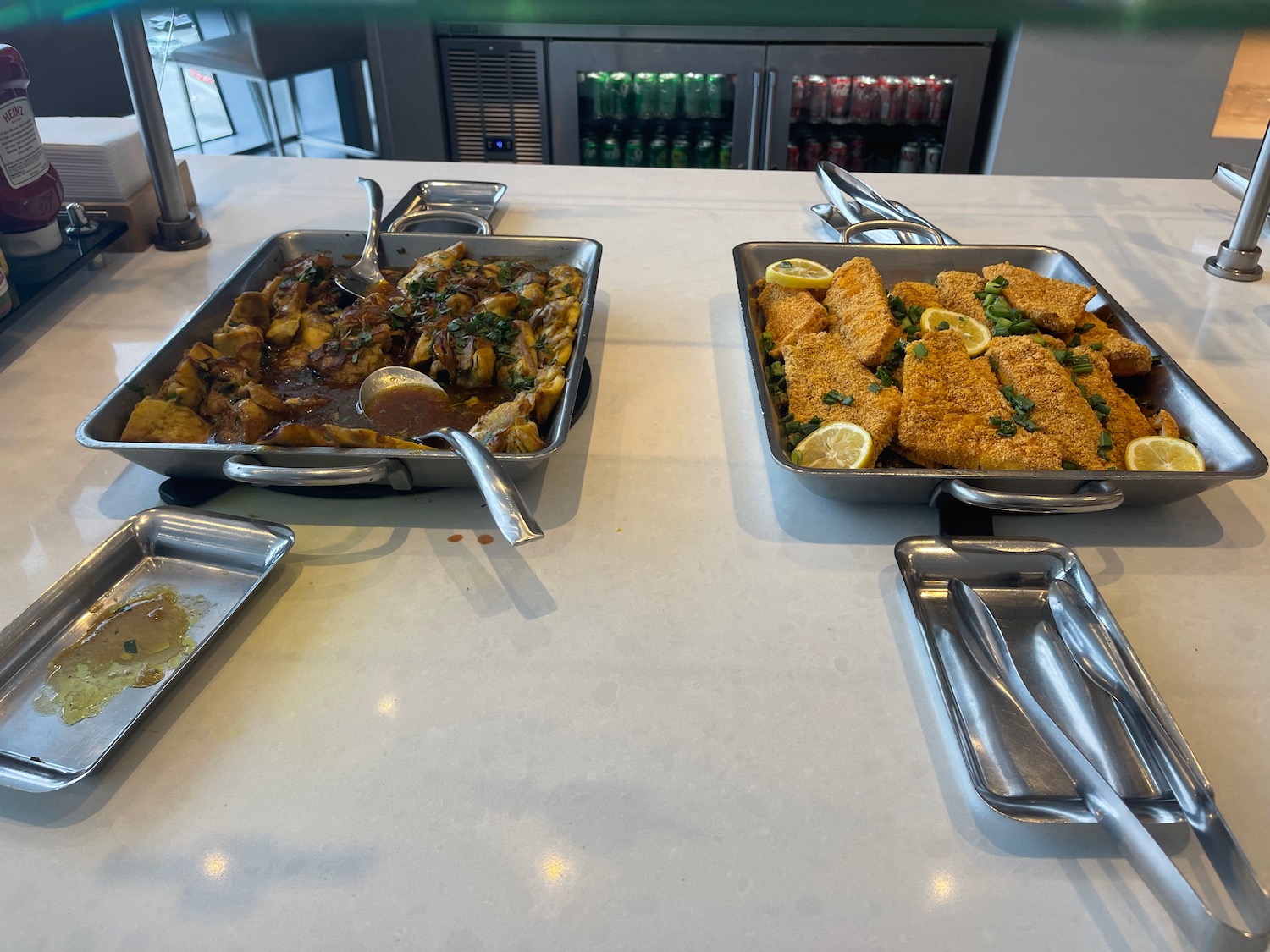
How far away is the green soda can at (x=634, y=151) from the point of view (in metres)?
3.15

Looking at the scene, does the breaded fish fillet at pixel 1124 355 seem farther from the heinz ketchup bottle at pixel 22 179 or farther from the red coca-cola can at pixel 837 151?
the red coca-cola can at pixel 837 151

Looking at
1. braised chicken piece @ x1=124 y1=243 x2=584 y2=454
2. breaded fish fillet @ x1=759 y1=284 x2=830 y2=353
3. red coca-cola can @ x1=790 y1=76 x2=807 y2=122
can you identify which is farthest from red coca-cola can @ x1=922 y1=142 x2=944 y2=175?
braised chicken piece @ x1=124 y1=243 x2=584 y2=454

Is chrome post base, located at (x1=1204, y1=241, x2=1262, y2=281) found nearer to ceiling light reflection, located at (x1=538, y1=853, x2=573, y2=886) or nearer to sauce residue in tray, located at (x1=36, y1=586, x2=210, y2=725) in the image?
ceiling light reflection, located at (x1=538, y1=853, x2=573, y2=886)

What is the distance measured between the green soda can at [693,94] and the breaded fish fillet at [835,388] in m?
2.33

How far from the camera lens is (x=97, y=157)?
1.40m

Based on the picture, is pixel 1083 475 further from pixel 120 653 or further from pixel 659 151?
pixel 659 151

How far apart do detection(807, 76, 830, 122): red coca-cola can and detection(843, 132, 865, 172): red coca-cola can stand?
15cm

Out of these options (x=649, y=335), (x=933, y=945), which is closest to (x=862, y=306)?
(x=649, y=335)

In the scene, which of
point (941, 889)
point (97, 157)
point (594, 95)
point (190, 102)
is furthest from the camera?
point (190, 102)

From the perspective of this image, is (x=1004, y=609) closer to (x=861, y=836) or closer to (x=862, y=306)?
(x=861, y=836)

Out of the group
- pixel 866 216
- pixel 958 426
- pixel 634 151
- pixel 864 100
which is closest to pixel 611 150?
pixel 634 151

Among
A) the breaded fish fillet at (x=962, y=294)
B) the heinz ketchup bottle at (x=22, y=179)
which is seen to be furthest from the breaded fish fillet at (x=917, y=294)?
the heinz ketchup bottle at (x=22, y=179)

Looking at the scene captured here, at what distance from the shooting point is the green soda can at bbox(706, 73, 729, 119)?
308 cm

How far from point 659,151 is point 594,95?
318mm
